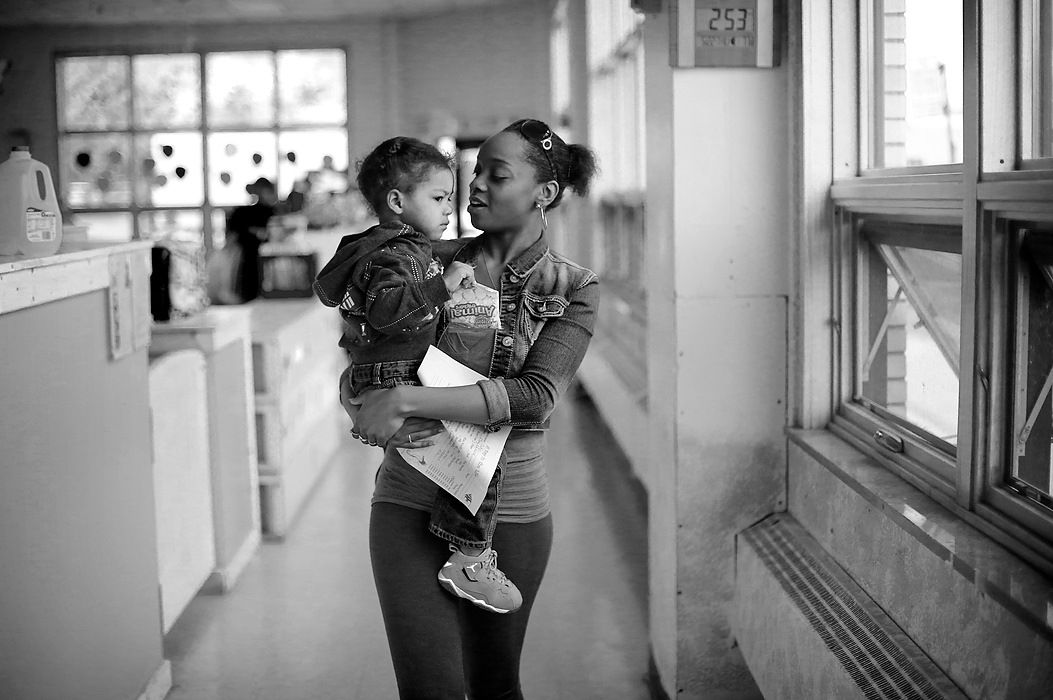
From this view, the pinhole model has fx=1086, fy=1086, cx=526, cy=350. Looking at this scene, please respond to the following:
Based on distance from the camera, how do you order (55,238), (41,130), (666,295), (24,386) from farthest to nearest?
(41,130), (666,295), (55,238), (24,386)

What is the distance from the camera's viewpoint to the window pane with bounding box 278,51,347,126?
15.7 m

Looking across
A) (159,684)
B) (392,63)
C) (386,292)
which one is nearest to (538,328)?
(386,292)

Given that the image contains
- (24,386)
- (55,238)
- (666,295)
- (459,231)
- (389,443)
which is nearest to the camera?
(389,443)

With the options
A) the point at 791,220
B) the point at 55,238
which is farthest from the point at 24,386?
the point at 791,220

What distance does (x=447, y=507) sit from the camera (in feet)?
6.04

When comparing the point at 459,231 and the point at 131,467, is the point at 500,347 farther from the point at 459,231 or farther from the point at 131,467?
the point at 459,231

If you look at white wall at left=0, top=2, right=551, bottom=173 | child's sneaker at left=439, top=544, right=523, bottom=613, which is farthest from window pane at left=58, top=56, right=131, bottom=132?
child's sneaker at left=439, top=544, right=523, bottom=613

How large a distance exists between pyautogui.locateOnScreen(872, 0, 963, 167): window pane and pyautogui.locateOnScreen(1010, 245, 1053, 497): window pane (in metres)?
0.44

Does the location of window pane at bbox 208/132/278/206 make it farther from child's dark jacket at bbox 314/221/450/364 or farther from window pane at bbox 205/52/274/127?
child's dark jacket at bbox 314/221/450/364

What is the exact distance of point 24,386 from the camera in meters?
2.38

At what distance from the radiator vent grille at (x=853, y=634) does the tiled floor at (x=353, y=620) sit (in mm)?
1024

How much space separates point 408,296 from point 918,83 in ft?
4.10

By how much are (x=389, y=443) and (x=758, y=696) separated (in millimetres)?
1550

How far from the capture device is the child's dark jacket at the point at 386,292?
1.79 meters
